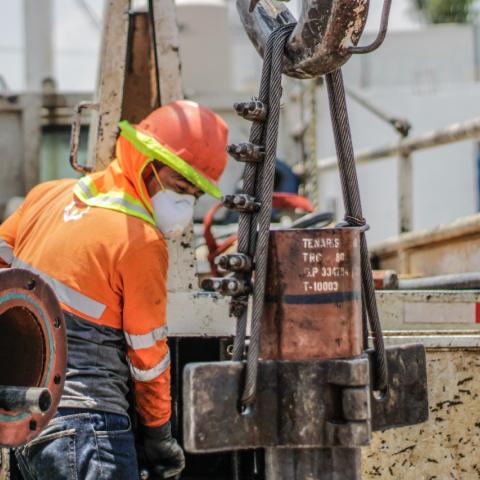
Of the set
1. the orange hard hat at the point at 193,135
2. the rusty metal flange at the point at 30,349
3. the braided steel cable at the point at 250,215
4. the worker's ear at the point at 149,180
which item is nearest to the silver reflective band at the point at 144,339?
the worker's ear at the point at 149,180

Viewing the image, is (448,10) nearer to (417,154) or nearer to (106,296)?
(417,154)

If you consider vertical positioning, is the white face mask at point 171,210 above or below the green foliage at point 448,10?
below

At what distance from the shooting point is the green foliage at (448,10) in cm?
2973

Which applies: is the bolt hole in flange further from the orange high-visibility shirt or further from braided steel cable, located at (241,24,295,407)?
the orange high-visibility shirt

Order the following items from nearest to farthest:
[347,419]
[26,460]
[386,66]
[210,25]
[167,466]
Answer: [347,419] → [26,460] → [167,466] → [210,25] → [386,66]

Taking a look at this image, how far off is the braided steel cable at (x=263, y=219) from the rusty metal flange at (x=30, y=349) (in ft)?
1.26

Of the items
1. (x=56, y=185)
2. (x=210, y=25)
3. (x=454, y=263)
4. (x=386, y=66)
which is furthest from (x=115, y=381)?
(x=386, y=66)

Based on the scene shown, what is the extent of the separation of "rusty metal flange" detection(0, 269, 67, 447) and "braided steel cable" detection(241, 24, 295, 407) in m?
0.38

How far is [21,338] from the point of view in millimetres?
2053

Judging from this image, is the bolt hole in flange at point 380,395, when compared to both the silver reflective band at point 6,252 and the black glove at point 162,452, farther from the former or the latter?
the silver reflective band at point 6,252

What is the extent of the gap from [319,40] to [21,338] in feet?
2.58

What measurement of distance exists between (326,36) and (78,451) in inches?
51.4

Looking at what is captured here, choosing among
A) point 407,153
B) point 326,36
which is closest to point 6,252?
point 326,36

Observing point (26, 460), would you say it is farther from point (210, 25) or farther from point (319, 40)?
point (210, 25)
